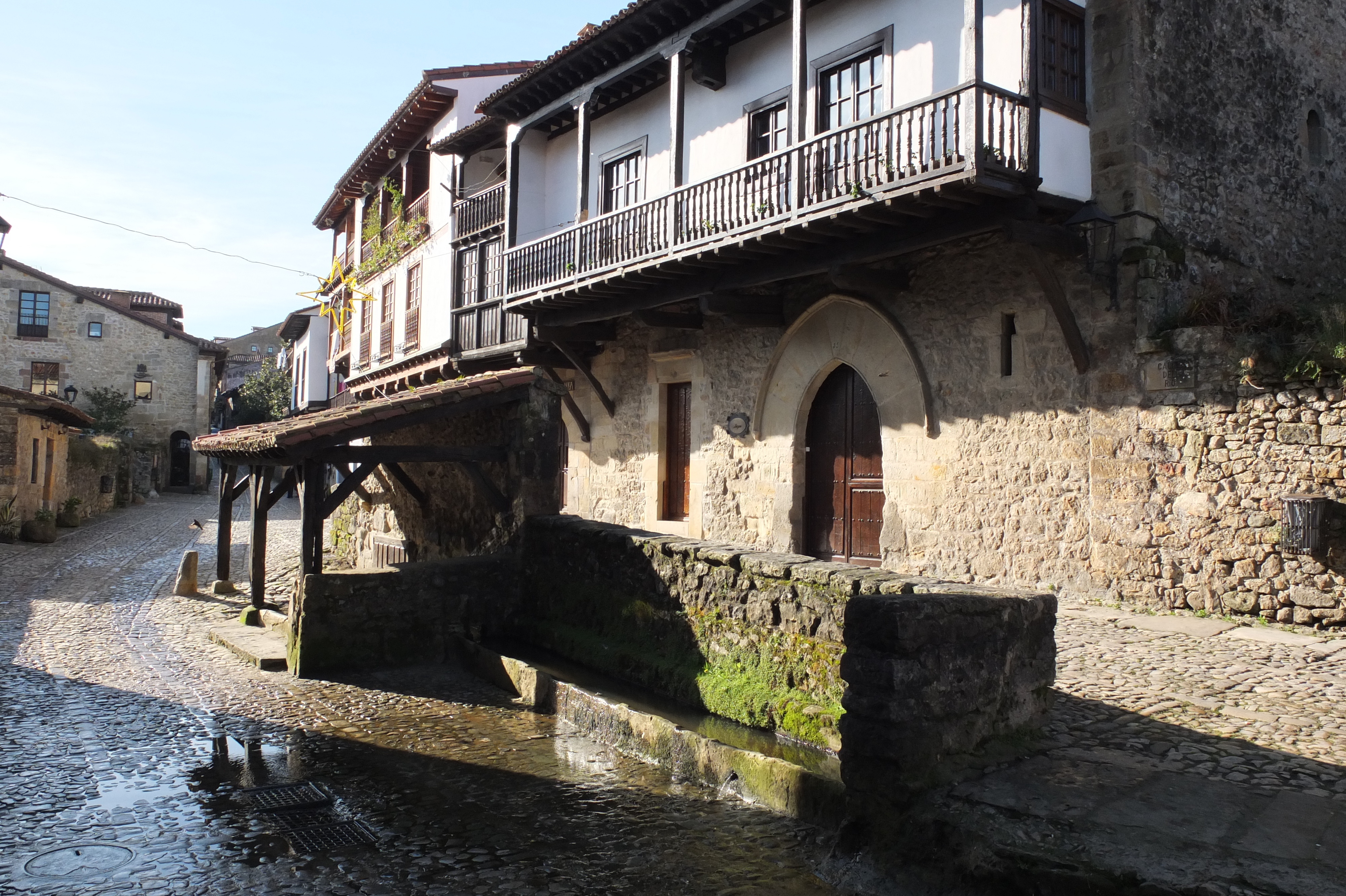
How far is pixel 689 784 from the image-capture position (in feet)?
16.8

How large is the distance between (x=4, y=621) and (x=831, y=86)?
10.7 m

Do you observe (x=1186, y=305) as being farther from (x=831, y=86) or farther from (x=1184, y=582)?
(x=831, y=86)

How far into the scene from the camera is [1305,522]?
7582 mm

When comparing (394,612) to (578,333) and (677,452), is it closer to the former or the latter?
(677,452)

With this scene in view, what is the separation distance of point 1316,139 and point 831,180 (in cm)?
630

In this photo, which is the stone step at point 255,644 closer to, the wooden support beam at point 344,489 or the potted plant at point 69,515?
the wooden support beam at point 344,489

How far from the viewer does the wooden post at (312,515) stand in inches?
320

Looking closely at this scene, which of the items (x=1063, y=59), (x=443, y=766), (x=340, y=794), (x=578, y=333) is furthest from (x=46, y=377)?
(x=1063, y=59)

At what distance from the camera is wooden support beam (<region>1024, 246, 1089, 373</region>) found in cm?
855

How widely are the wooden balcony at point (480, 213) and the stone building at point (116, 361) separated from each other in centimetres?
2250

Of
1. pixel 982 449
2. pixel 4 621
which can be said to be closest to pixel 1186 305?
pixel 982 449

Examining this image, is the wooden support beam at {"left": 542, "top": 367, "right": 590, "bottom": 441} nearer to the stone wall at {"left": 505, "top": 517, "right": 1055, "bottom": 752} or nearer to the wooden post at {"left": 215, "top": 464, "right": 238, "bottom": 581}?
the wooden post at {"left": 215, "top": 464, "right": 238, "bottom": 581}

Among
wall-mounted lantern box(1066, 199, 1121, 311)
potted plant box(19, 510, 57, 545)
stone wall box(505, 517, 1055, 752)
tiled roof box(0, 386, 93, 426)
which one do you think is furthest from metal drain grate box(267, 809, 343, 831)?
potted plant box(19, 510, 57, 545)

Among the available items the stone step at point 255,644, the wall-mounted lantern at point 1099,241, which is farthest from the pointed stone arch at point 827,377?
the stone step at point 255,644
